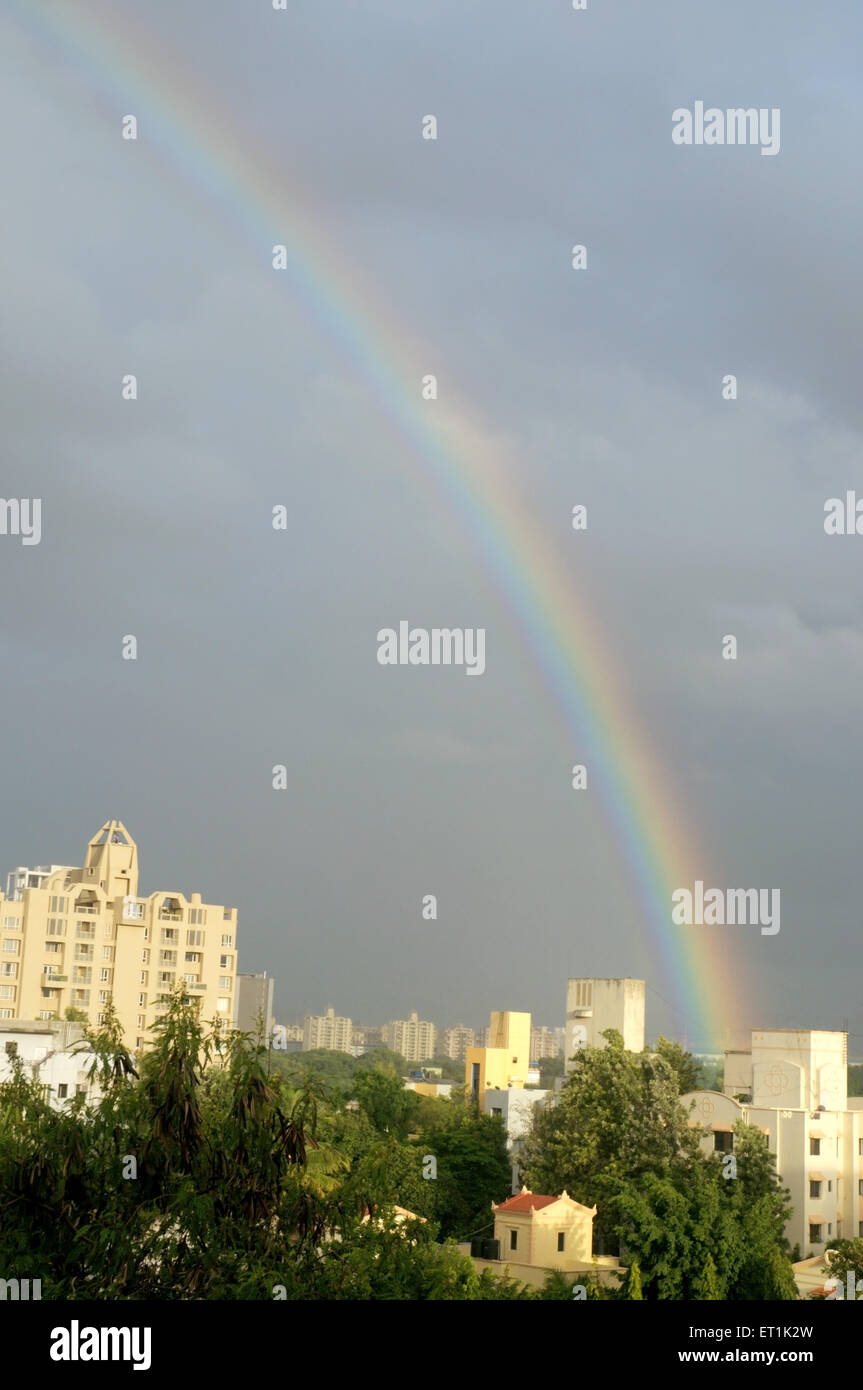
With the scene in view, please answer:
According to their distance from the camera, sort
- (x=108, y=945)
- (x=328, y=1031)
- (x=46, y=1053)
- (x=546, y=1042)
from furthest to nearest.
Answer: (x=328, y=1031) < (x=546, y=1042) < (x=108, y=945) < (x=46, y=1053)

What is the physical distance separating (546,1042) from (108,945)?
9073 centimetres

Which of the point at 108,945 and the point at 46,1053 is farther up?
the point at 108,945

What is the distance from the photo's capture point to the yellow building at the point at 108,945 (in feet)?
260

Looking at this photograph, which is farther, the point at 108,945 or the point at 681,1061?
the point at 108,945

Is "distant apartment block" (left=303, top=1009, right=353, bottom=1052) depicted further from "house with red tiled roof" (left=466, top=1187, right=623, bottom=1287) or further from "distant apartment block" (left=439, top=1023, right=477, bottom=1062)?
"house with red tiled roof" (left=466, top=1187, right=623, bottom=1287)

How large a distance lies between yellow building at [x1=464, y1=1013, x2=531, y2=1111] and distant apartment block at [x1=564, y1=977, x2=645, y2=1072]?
916 centimetres

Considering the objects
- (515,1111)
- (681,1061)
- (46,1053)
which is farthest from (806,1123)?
(46,1053)

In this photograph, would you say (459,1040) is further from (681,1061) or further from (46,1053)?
(46,1053)

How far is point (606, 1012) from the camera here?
5600 centimetres

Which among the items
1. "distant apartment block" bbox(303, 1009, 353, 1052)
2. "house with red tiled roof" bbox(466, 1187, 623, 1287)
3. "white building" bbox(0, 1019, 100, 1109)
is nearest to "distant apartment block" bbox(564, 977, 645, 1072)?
"house with red tiled roof" bbox(466, 1187, 623, 1287)

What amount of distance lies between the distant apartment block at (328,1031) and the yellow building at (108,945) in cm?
9646
